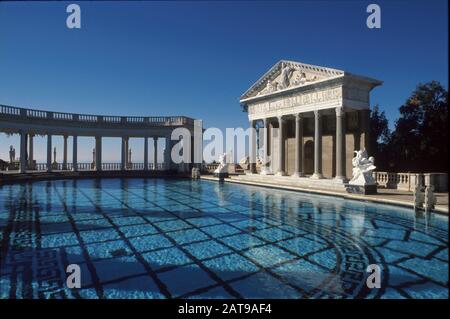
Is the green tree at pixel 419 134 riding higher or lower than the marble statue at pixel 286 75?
lower

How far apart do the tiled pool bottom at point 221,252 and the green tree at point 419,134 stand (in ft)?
32.2

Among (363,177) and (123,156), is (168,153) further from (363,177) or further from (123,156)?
(363,177)

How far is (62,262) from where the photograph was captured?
7.02m

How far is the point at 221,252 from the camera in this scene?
7.82m

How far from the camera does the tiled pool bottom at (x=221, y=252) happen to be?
5574mm

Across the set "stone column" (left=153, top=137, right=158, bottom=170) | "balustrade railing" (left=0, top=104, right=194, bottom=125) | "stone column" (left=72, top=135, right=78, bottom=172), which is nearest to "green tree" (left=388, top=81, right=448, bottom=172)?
"balustrade railing" (left=0, top=104, right=194, bottom=125)

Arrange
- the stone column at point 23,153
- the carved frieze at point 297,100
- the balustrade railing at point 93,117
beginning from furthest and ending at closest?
the stone column at point 23,153, the balustrade railing at point 93,117, the carved frieze at point 297,100

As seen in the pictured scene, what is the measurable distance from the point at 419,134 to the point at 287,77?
38.4 ft

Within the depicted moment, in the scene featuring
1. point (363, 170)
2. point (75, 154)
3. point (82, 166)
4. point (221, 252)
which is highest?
point (75, 154)

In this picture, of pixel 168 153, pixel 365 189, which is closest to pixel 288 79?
pixel 365 189

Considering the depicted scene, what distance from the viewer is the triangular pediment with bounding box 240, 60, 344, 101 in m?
23.1

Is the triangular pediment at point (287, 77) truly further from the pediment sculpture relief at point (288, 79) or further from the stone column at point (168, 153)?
the stone column at point (168, 153)

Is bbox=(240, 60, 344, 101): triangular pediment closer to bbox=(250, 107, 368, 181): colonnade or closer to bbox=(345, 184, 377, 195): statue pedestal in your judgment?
bbox=(250, 107, 368, 181): colonnade

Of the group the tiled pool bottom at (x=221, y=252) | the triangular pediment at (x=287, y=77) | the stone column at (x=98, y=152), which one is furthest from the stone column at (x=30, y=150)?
the triangular pediment at (x=287, y=77)
